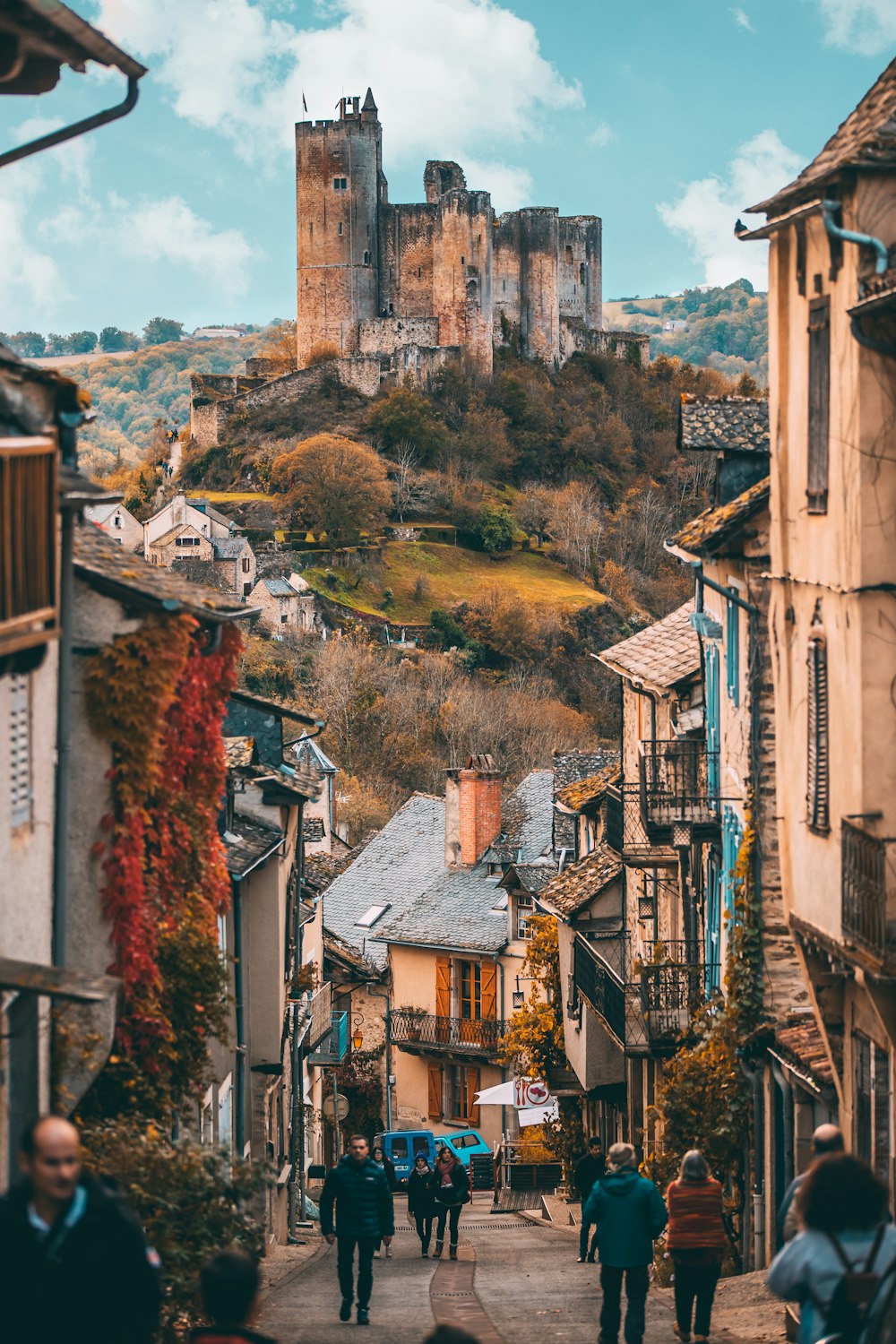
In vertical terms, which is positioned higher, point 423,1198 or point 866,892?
point 866,892

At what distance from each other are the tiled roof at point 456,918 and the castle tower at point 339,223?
64.5 meters

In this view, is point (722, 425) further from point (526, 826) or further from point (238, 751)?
point (526, 826)

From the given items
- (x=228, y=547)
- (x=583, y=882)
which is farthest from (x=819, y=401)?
(x=228, y=547)

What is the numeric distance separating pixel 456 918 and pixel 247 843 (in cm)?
2400

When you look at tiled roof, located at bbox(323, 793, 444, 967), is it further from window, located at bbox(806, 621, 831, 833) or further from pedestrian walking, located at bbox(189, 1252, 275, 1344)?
pedestrian walking, located at bbox(189, 1252, 275, 1344)

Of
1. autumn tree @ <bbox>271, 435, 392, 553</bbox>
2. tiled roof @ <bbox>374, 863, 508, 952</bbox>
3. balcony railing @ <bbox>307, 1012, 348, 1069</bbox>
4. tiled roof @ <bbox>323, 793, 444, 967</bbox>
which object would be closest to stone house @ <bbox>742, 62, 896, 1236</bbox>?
balcony railing @ <bbox>307, 1012, 348, 1069</bbox>

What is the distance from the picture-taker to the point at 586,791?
3073 centimetres

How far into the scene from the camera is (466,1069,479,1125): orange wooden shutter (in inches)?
1764

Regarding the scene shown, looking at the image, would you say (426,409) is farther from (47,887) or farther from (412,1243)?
(47,887)

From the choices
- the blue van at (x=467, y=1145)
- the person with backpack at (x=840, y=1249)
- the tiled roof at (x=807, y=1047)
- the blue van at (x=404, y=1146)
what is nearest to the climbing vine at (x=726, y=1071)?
the tiled roof at (x=807, y=1047)

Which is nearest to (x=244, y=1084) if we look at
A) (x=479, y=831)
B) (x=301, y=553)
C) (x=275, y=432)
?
(x=479, y=831)

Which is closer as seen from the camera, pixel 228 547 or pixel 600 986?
pixel 600 986

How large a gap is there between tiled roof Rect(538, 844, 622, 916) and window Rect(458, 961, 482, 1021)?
48.0ft

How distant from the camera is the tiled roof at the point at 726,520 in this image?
59.5 feet
